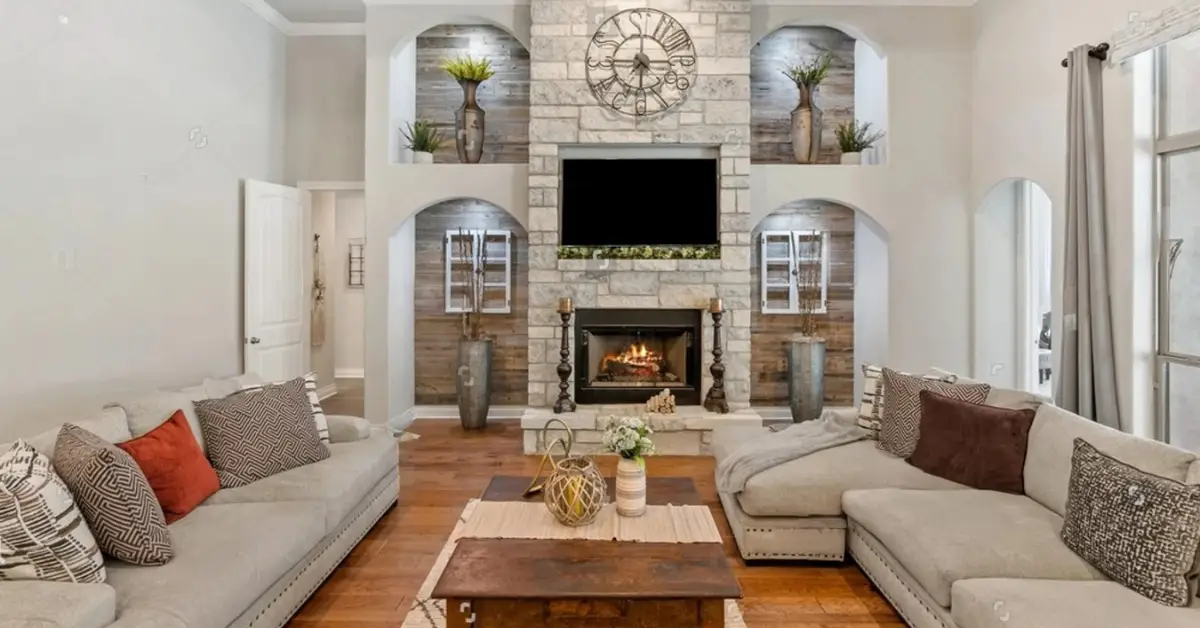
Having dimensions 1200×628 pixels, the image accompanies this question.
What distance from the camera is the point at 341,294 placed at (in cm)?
884

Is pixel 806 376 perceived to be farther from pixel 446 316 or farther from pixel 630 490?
pixel 630 490

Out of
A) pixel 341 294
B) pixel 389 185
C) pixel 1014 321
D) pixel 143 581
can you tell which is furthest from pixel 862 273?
pixel 341 294

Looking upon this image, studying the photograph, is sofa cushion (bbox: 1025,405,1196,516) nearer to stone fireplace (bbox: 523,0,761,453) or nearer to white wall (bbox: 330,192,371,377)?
stone fireplace (bbox: 523,0,761,453)

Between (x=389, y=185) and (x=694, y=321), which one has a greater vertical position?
(x=389, y=185)

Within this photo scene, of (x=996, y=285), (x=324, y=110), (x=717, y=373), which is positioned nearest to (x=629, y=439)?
(x=717, y=373)

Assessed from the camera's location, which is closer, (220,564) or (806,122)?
(220,564)

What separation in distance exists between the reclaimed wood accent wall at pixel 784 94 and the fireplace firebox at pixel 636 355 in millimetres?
1989

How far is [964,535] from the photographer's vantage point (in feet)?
8.06

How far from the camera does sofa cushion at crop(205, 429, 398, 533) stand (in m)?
2.90

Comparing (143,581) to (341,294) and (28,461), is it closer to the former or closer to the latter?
(28,461)

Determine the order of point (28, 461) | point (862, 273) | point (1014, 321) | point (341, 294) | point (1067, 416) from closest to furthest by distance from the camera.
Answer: point (28, 461)
point (1067, 416)
point (1014, 321)
point (862, 273)
point (341, 294)

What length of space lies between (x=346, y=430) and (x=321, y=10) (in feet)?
13.6

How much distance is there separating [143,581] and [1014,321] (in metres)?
6.06

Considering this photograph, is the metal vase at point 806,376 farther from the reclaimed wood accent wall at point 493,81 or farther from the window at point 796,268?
the reclaimed wood accent wall at point 493,81
